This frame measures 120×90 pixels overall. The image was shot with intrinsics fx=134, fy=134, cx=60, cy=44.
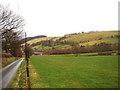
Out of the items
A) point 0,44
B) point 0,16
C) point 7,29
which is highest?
point 0,16

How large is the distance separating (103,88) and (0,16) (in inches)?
865

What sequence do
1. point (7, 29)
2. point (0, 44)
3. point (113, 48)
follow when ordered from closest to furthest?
point (7, 29), point (0, 44), point (113, 48)

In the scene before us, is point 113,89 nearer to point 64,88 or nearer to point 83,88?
point 83,88

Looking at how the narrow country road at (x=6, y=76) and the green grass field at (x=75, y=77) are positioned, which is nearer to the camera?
the green grass field at (x=75, y=77)

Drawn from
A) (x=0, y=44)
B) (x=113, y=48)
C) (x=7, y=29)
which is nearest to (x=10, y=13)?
(x=7, y=29)

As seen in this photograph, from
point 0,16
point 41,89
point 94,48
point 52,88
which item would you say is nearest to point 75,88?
point 52,88

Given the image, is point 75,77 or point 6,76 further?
point 6,76

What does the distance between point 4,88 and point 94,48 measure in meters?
83.7

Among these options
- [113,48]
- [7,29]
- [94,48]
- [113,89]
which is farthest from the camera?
[94,48]

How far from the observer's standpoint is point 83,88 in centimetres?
917

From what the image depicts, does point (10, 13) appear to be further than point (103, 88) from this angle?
Yes

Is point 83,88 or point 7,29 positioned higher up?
point 7,29

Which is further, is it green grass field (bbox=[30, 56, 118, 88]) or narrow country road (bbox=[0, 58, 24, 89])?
narrow country road (bbox=[0, 58, 24, 89])

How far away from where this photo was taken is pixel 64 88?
30.6 ft
